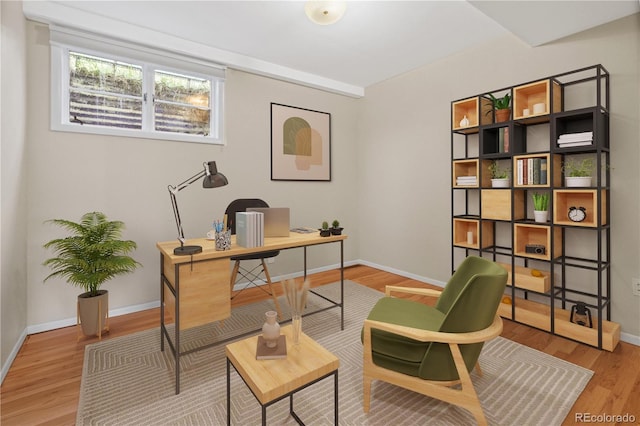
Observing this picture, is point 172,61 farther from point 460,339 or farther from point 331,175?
point 460,339

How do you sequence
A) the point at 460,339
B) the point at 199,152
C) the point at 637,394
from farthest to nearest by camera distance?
the point at 199,152, the point at 637,394, the point at 460,339

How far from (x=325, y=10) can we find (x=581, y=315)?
3290 mm

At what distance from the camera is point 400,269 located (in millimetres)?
4406

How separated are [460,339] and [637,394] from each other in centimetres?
137

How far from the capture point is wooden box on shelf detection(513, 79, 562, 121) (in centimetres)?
261

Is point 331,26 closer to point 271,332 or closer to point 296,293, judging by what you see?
point 296,293

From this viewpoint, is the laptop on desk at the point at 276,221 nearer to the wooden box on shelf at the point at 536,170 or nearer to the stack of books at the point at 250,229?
the stack of books at the point at 250,229

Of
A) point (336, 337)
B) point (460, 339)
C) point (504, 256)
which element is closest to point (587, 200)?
point (504, 256)

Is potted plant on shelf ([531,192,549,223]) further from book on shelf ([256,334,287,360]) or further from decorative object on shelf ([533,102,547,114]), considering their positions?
book on shelf ([256,334,287,360])

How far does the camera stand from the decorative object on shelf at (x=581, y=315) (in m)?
2.48

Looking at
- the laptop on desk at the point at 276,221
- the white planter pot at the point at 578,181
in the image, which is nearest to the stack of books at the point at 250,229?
the laptop on desk at the point at 276,221

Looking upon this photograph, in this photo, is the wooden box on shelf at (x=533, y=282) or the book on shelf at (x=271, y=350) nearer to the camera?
the book on shelf at (x=271, y=350)

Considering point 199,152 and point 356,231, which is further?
point 356,231

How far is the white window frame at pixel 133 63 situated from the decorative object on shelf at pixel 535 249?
3.42m
